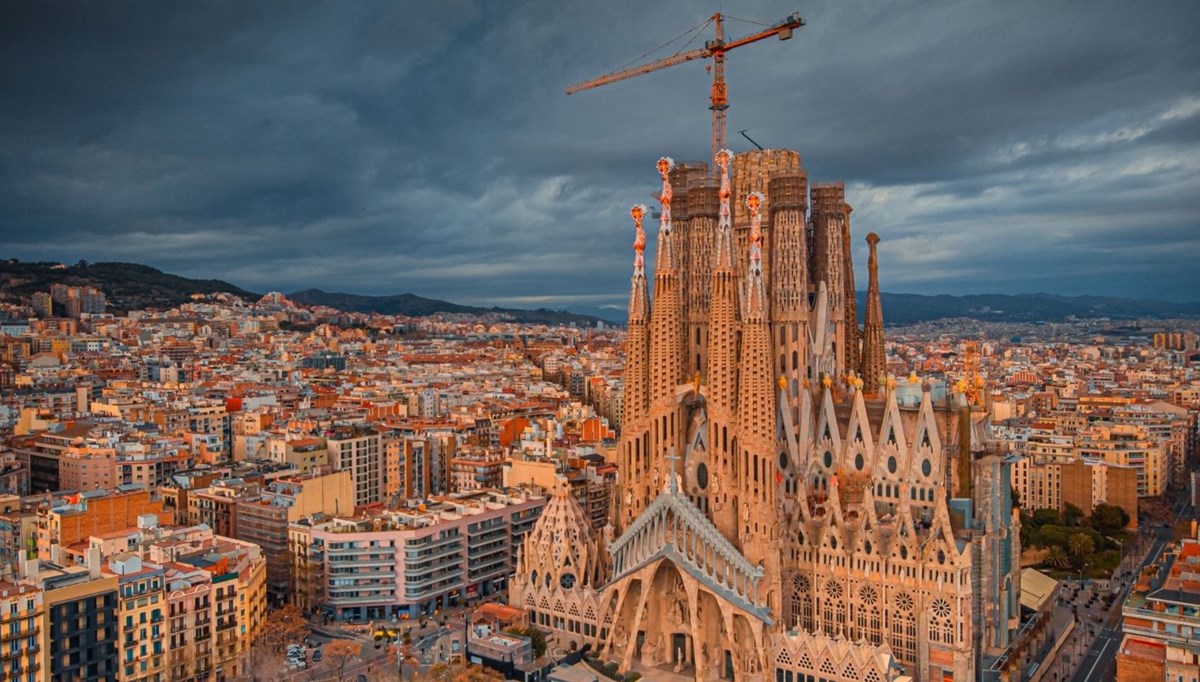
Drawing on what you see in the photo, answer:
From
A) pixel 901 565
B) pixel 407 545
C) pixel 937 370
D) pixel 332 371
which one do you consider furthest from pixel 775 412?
pixel 332 371

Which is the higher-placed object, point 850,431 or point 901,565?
point 850,431

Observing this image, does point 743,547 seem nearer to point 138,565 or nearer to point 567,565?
point 567,565

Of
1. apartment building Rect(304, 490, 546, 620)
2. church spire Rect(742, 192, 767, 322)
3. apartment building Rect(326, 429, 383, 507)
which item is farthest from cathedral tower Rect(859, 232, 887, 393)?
apartment building Rect(326, 429, 383, 507)

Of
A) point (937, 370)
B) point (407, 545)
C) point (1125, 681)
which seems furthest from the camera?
point (937, 370)

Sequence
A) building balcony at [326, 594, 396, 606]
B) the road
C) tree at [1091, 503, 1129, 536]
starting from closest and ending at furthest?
the road < building balcony at [326, 594, 396, 606] < tree at [1091, 503, 1129, 536]

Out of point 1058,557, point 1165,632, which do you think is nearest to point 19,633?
point 1165,632

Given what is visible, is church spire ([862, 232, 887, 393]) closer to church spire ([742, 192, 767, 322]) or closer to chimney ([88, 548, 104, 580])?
church spire ([742, 192, 767, 322])
